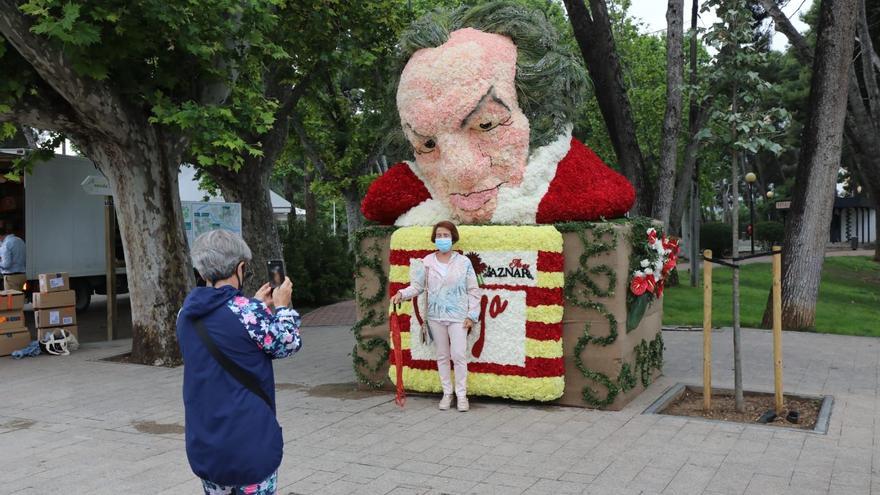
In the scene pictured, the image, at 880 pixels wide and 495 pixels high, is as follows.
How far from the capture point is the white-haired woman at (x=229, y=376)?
10.00 ft

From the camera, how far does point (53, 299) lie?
10.9 meters

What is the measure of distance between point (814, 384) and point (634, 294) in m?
2.54

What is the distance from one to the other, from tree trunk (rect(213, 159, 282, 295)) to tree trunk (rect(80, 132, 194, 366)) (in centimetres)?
495

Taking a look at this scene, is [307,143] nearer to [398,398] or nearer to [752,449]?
[398,398]

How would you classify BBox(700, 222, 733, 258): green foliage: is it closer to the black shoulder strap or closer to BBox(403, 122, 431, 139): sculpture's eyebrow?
BBox(403, 122, 431, 139): sculpture's eyebrow

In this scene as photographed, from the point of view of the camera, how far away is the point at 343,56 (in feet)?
41.8

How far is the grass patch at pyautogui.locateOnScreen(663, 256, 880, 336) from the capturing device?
13.0 meters

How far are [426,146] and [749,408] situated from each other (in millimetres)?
3960

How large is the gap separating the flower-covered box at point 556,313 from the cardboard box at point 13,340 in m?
6.94

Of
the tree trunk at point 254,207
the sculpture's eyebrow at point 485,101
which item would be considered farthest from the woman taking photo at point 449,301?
the tree trunk at point 254,207

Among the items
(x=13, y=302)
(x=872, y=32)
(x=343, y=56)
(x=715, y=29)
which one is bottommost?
(x=13, y=302)

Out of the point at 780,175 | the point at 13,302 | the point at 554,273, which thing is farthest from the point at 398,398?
the point at 780,175

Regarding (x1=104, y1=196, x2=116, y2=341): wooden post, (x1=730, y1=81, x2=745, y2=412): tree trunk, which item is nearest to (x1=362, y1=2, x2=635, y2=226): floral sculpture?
(x1=730, y1=81, x2=745, y2=412): tree trunk

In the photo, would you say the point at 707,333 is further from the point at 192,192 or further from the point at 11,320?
the point at 192,192
